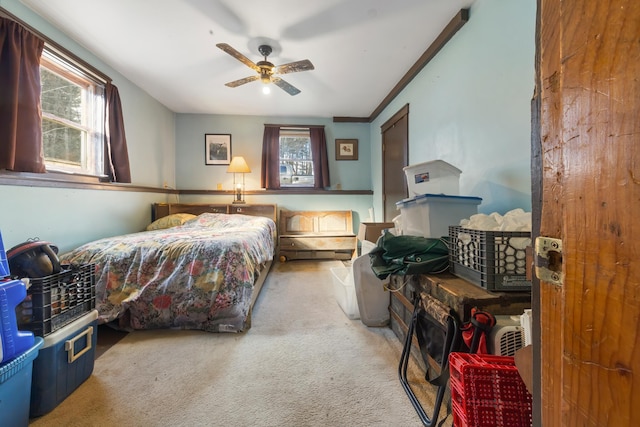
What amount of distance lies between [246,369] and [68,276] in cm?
106

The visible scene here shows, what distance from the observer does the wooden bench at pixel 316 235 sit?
3.97 m

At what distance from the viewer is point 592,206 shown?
33 centimetres

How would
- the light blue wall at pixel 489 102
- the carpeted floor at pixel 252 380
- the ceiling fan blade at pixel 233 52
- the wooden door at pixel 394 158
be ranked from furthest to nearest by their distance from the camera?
the wooden door at pixel 394 158 < the ceiling fan blade at pixel 233 52 < the light blue wall at pixel 489 102 < the carpeted floor at pixel 252 380

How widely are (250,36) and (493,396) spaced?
2843mm

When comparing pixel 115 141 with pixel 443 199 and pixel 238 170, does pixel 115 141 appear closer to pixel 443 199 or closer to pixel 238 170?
pixel 238 170

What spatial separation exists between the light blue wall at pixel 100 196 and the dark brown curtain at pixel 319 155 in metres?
2.36

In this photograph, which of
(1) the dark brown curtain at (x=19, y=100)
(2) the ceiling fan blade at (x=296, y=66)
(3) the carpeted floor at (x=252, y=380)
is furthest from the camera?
(2) the ceiling fan blade at (x=296, y=66)

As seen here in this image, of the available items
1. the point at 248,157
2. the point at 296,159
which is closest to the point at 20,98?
the point at 248,157

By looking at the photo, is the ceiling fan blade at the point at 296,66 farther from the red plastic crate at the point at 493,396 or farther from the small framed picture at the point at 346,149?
the red plastic crate at the point at 493,396

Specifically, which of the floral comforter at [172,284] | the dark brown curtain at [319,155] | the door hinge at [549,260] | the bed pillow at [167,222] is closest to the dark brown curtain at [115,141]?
the bed pillow at [167,222]

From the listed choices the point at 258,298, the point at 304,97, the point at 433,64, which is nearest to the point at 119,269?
the point at 258,298

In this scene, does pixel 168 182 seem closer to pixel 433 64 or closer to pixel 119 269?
pixel 119 269

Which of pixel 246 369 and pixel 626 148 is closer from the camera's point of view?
pixel 626 148

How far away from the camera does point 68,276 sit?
4.20 feet
